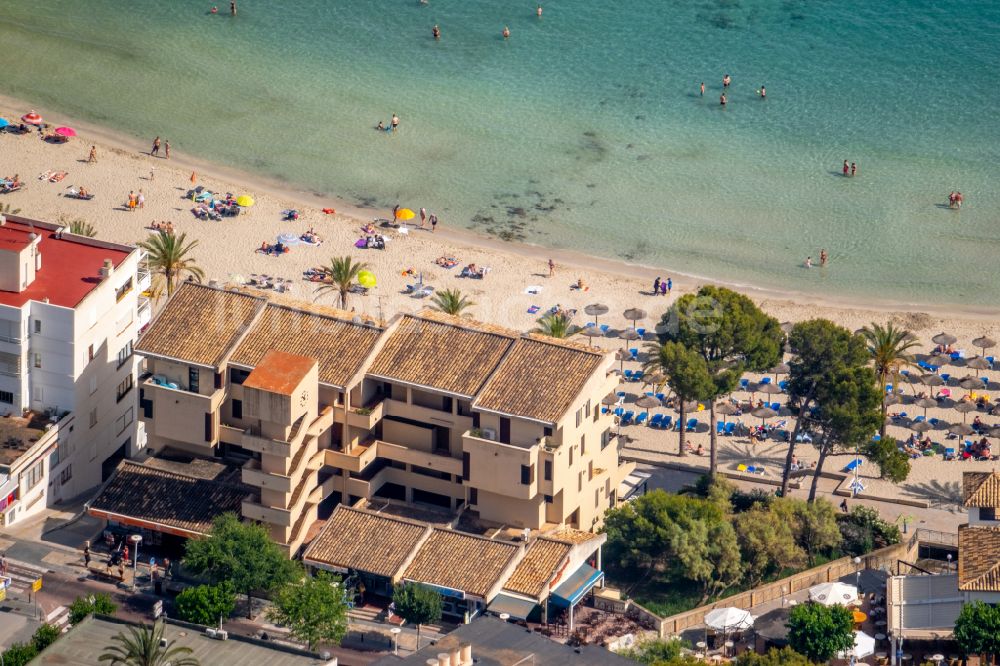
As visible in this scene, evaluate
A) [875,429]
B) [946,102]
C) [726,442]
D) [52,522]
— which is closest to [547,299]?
[726,442]

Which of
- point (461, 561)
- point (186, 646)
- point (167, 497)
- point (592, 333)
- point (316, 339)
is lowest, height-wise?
point (186, 646)

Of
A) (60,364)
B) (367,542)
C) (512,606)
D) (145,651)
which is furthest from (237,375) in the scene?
(145,651)

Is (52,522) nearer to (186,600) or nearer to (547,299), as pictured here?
(186,600)

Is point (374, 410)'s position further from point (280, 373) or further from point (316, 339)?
point (280, 373)

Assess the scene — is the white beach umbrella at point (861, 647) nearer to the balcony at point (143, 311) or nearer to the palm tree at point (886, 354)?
the palm tree at point (886, 354)

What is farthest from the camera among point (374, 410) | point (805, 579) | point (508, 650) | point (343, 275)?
point (343, 275)

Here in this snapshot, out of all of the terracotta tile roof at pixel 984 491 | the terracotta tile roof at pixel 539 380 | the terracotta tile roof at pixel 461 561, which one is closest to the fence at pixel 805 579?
the terracotta tile roof at pixel 984 491

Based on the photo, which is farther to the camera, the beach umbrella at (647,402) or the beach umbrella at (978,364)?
the beach umbrella at (978,364)
